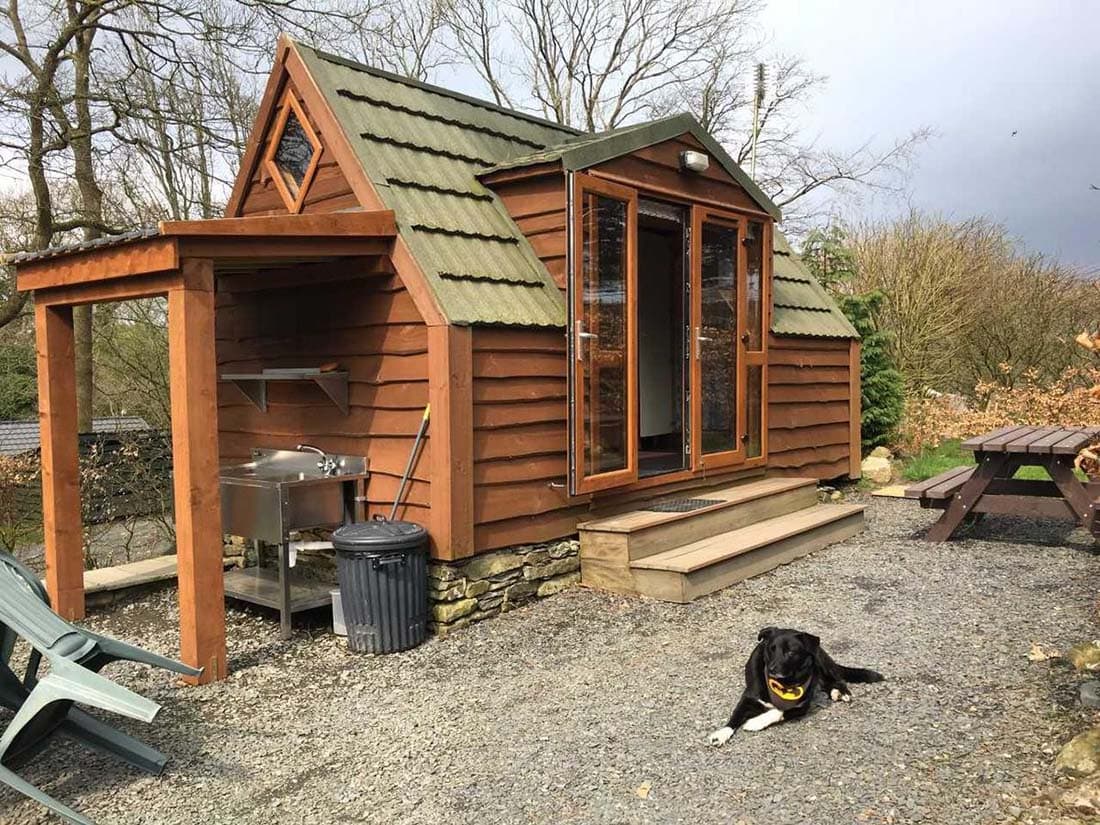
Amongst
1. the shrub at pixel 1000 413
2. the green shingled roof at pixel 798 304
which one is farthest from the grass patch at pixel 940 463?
the green shingled roof at pixel 798 304

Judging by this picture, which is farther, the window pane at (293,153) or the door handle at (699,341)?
the door handle at (699,341)

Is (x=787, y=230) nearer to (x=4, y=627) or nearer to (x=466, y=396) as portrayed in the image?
(x=466, y=396)

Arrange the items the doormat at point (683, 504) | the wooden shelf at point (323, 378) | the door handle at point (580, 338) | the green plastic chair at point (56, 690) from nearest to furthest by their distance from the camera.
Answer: the green plastic chair at point (56, 690) < the wooden shelf at point (323, 378) < the door handle at point (580, 338) < the doormat at point (683, 504)

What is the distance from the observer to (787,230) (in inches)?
879

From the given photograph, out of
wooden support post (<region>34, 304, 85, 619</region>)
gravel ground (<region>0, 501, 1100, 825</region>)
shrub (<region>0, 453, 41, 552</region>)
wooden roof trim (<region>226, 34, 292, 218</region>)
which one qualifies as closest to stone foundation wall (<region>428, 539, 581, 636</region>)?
gravel ground (<region>0, 501, 1100, 825</region>)

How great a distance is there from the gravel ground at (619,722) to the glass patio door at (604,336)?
37.8 inches

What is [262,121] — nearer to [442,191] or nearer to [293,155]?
[293,155]

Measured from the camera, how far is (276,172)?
6.28 metres

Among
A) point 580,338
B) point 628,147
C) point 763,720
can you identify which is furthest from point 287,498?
point 628,147

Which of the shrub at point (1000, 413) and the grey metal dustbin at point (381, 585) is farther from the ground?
the shrub at point (1000, 413)

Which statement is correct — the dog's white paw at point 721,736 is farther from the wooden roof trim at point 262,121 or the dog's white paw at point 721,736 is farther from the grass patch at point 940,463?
the grass patch at point 940,463

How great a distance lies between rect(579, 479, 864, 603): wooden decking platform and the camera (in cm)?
541

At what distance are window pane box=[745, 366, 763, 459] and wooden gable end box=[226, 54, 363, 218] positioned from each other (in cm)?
356

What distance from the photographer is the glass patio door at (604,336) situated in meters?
5.53
